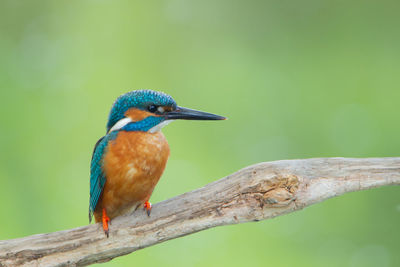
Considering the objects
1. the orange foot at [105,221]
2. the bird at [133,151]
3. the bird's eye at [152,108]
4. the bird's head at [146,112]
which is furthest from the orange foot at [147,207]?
the bird's eye at [152,108]

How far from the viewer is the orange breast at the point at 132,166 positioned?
2.59m

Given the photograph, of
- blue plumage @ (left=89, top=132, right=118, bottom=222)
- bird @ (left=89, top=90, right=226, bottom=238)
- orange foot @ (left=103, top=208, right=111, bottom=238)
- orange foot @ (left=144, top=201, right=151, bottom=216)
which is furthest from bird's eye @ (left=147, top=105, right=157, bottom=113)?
orange foot @ (left=103, top=208, right=111, bottom=238)

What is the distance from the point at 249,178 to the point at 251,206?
0.42 feet

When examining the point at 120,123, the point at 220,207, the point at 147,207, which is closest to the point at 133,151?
the point at 120,123

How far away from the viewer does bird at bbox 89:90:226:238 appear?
2598 mm

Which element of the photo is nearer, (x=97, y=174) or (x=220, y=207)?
(x=220, y=207)

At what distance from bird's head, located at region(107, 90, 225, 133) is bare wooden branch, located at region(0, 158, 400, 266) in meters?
0.45

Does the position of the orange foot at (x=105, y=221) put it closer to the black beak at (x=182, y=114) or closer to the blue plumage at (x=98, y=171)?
the blue plumage at (x=98, y=171)

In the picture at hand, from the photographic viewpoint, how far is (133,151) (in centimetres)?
260

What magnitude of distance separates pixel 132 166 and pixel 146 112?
0.29 metres

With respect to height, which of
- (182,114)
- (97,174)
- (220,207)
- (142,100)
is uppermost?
(142,100)

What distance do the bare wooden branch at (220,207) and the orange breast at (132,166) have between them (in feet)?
0.37

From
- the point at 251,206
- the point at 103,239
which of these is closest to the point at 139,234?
the point at 103,239

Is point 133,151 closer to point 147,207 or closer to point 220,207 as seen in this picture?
point 147,207
